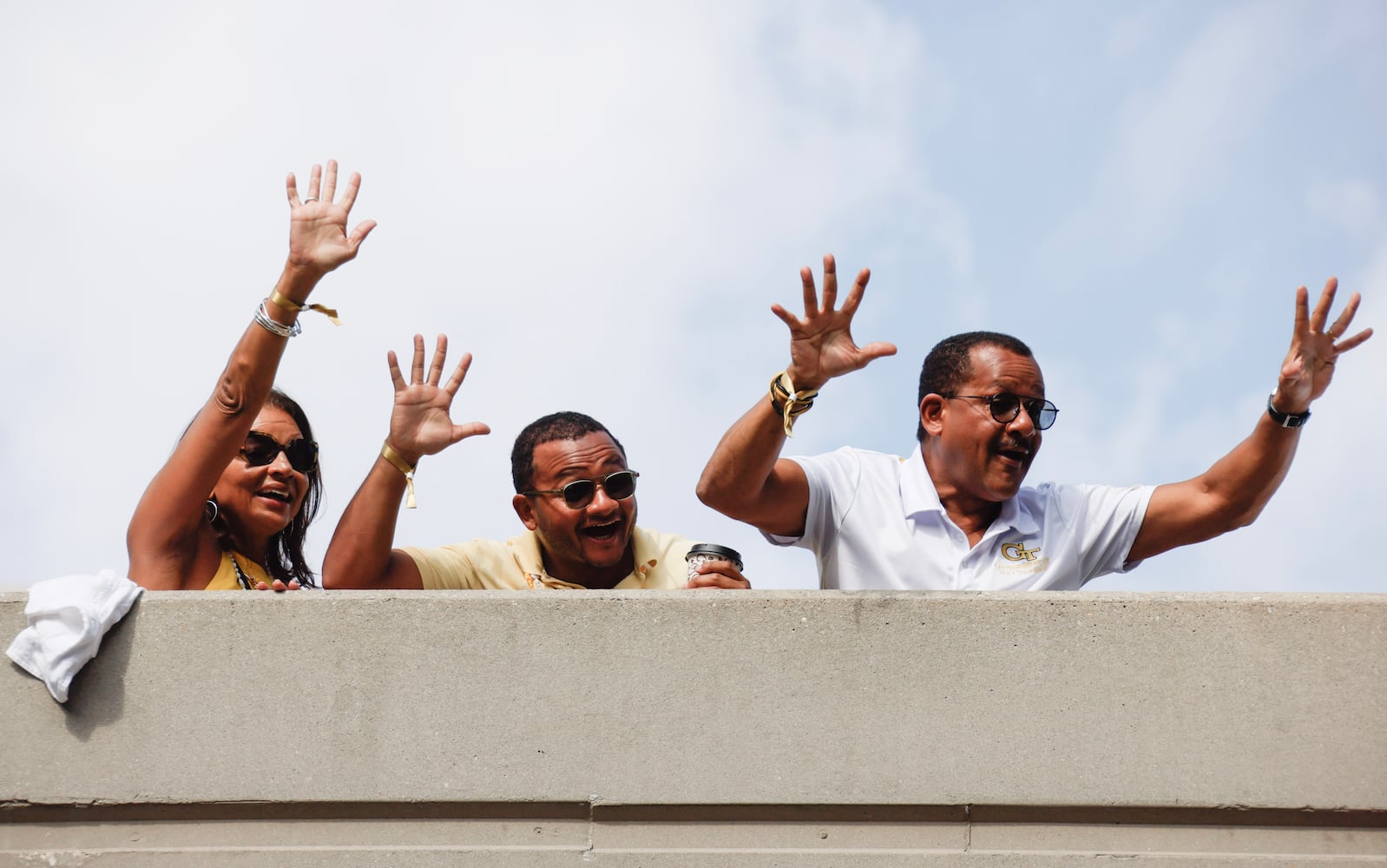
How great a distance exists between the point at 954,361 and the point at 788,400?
105 centimetres

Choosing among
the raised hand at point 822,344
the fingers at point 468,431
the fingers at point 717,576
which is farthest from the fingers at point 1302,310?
the fingers at point 468,431

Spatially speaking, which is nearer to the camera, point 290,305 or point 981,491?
point 290,305

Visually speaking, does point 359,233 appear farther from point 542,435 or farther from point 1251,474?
point 1251,474

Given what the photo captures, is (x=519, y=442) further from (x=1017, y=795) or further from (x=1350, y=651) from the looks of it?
(x=1350, y=651)

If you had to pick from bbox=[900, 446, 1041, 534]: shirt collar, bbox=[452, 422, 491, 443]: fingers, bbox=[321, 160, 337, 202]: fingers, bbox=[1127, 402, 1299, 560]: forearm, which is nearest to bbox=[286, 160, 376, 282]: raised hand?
bbox=[321, 160, 337, 202]: fingers

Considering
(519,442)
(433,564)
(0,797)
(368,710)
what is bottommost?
(0,797)

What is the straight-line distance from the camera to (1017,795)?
3.26 m

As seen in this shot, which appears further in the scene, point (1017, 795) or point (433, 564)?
point (433, 564)

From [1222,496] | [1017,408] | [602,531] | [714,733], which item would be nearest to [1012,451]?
[1017,408]

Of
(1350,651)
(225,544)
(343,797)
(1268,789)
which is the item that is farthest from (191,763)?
(1350,651)

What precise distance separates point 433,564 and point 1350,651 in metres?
2.55

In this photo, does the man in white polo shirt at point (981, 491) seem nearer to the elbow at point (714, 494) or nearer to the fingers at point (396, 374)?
the elbow at point (714, 494)

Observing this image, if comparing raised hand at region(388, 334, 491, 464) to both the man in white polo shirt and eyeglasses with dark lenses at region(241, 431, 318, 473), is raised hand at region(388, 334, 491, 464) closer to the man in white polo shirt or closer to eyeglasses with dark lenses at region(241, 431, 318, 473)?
eyeglasses with dark lenses at region(241, 431, 318, 473)

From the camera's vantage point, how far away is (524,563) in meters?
4.59
